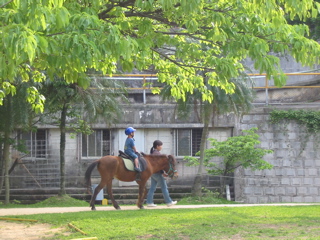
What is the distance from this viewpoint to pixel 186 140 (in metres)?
23.3

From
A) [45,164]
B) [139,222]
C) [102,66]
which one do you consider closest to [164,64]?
[102,66]

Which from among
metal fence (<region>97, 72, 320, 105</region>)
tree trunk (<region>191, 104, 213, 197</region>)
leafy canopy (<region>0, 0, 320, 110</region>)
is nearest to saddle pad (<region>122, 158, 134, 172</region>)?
leafy canopy (<region>0, 0, 320, 110</region>)

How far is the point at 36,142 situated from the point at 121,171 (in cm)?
959

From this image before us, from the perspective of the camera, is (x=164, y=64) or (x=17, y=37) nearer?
(x=17, y=37)

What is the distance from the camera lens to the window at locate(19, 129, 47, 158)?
23.0 m

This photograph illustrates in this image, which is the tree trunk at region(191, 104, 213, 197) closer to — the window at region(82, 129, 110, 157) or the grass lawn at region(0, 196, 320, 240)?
the window at region(82, 129, 110, 157)

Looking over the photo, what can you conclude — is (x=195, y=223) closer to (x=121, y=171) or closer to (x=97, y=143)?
(x=121, y=171)

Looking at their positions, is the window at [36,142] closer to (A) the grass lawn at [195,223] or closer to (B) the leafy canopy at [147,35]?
(B) the leafy canopy at [147,35]

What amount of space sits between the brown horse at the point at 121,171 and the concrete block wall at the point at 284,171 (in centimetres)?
739

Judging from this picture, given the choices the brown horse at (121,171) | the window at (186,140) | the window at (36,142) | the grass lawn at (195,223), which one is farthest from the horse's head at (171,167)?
the window at (36,142)

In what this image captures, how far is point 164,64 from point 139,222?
384 cm

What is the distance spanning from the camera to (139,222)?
1121cm

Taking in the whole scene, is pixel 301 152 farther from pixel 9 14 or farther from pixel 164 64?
pixel 9 14

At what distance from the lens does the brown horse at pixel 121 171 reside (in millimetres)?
14281
